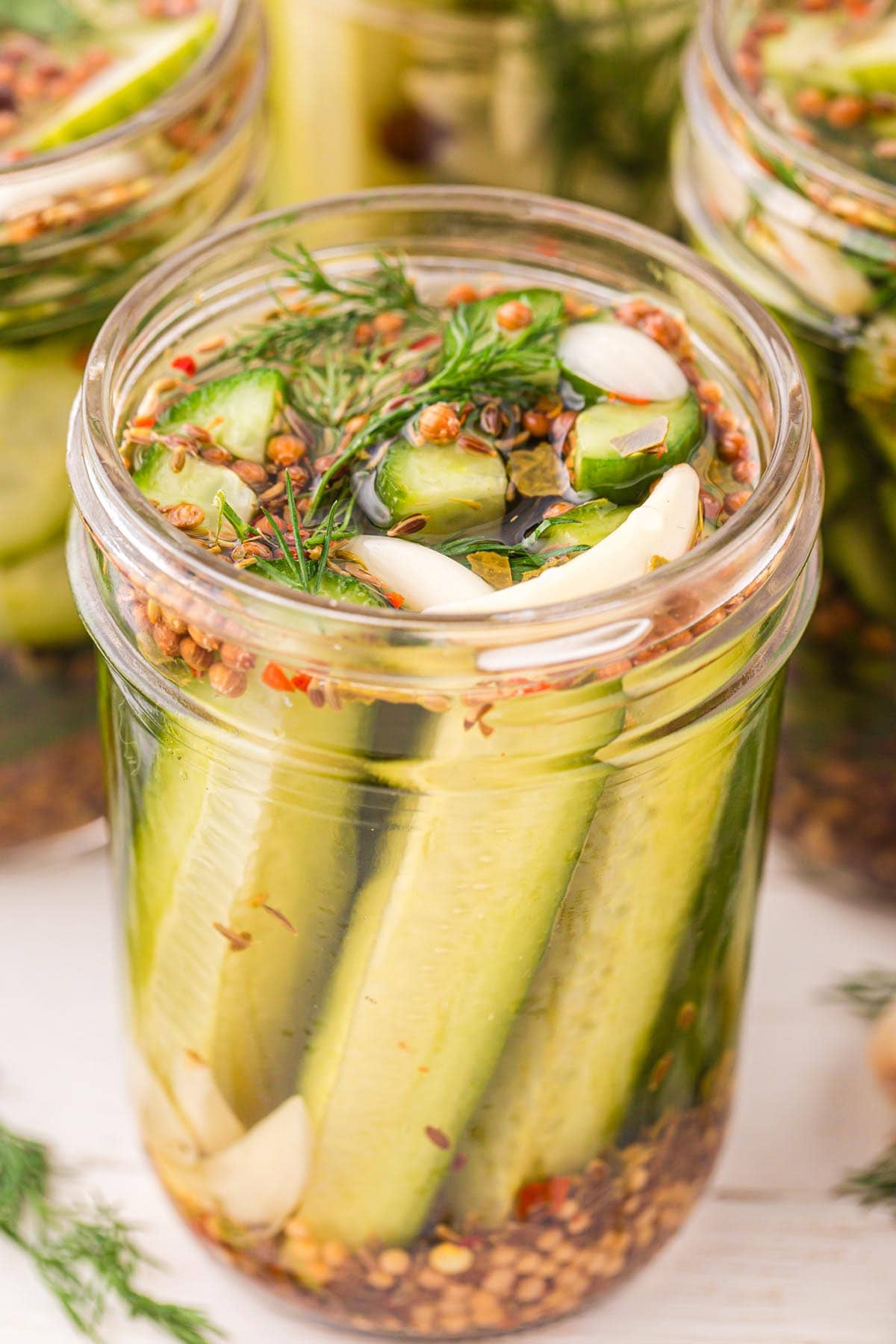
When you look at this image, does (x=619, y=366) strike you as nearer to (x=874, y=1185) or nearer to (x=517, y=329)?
(x=517, y=329)

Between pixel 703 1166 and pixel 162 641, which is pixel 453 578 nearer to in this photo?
pixel 162 641

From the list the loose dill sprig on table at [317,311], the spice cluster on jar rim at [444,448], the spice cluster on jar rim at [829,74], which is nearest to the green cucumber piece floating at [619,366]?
the spice cluster on jar rim at [444,448]

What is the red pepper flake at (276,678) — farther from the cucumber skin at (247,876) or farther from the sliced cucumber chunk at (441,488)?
the sliced cucumber chunk at (441,488)

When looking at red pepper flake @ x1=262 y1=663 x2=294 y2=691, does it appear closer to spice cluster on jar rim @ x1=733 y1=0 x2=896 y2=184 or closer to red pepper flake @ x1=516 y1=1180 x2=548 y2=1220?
red pepper flake @ x1=516 y1=1180 x2=548 y2=1220

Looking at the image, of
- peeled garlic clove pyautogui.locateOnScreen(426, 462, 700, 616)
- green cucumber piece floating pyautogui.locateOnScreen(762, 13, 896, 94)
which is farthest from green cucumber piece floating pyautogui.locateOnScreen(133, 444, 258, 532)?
green cucumber piece floating pyautogui.locateOnScreen(762, 13, 896, 94)

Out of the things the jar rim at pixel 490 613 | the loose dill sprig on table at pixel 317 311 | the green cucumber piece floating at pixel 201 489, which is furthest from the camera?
the loose dill sprig on table at pixel 317 311

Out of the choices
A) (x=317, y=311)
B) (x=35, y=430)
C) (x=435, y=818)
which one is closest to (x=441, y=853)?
(x=435, y=818)
